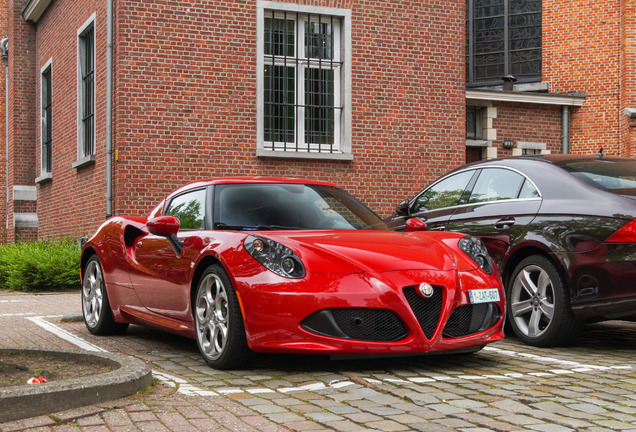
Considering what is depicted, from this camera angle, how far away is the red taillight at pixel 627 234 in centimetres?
591

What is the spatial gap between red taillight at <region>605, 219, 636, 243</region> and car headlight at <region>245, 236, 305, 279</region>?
2.38 metres

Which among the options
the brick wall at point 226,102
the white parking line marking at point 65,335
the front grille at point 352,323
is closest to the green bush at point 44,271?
the brick wall at point 226,102

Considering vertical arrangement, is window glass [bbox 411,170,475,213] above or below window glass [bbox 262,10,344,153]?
below

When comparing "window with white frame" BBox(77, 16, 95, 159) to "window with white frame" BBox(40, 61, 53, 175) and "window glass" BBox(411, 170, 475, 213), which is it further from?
"window glass" BBox(411, 170, 475, 213)

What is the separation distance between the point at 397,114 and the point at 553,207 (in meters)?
9.21

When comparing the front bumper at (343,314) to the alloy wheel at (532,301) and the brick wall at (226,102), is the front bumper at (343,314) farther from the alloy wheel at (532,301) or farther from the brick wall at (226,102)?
the brick wall at (226,102)

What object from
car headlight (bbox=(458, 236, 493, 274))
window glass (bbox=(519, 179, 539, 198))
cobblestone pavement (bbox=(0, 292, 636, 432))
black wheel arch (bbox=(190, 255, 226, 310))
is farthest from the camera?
window glass (bbox=(519, 179, 539, 198))

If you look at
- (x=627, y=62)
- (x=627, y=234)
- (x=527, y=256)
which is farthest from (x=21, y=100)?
(x=627, y=234)

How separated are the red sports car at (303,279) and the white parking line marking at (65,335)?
0.45m

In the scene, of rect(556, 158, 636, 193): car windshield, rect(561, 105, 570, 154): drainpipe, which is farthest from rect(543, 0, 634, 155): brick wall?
rect(556, 158, 636, 193): car windshield

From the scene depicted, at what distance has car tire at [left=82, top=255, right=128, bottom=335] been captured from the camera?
741 cm

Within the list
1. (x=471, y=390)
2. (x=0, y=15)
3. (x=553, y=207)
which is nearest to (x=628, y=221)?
(x=553, y=207)

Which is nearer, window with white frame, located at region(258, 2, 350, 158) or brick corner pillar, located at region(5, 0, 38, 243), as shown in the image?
window with white frame, located at region(258, 2, 350, 158)

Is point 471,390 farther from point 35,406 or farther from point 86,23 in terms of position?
point 86,23
